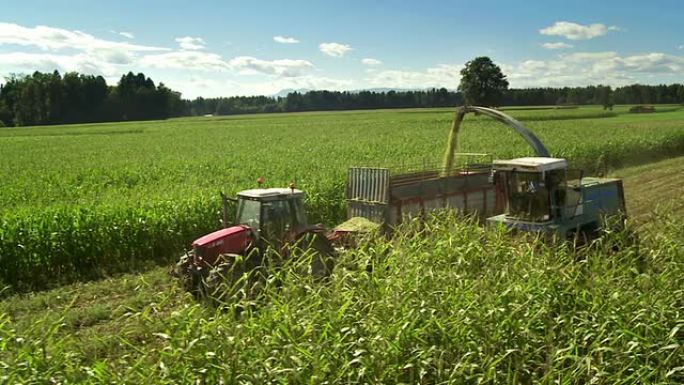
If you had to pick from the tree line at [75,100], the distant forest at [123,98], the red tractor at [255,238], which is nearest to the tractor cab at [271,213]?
the red tractor at [255,238]

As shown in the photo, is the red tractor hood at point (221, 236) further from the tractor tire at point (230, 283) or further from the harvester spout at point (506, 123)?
the harvester spout at point (506, 123)

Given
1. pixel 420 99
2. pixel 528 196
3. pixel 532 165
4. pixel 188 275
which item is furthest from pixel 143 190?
pixel 420 99

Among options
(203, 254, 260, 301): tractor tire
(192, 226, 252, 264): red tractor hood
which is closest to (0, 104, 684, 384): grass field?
(203, 254, 260, 301): tractor tire

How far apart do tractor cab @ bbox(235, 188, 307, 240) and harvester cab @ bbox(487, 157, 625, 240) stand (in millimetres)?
3891

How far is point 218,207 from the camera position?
13.7 meters

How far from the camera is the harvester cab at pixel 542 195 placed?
9.64m

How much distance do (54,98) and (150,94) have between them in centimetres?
1662

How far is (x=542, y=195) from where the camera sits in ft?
31.9

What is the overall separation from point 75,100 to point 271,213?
101769 millimetres

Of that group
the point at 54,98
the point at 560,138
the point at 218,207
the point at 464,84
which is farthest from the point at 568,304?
the point at 54,98

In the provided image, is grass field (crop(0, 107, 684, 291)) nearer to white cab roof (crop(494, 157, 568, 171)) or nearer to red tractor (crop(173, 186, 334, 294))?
red tractor (crop(173, 186, 334, 294))

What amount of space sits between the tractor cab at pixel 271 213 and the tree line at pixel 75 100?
330 feet

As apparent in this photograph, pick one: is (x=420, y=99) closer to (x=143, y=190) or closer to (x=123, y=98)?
(x=123, y=98)

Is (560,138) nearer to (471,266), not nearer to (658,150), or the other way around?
(658,150)
